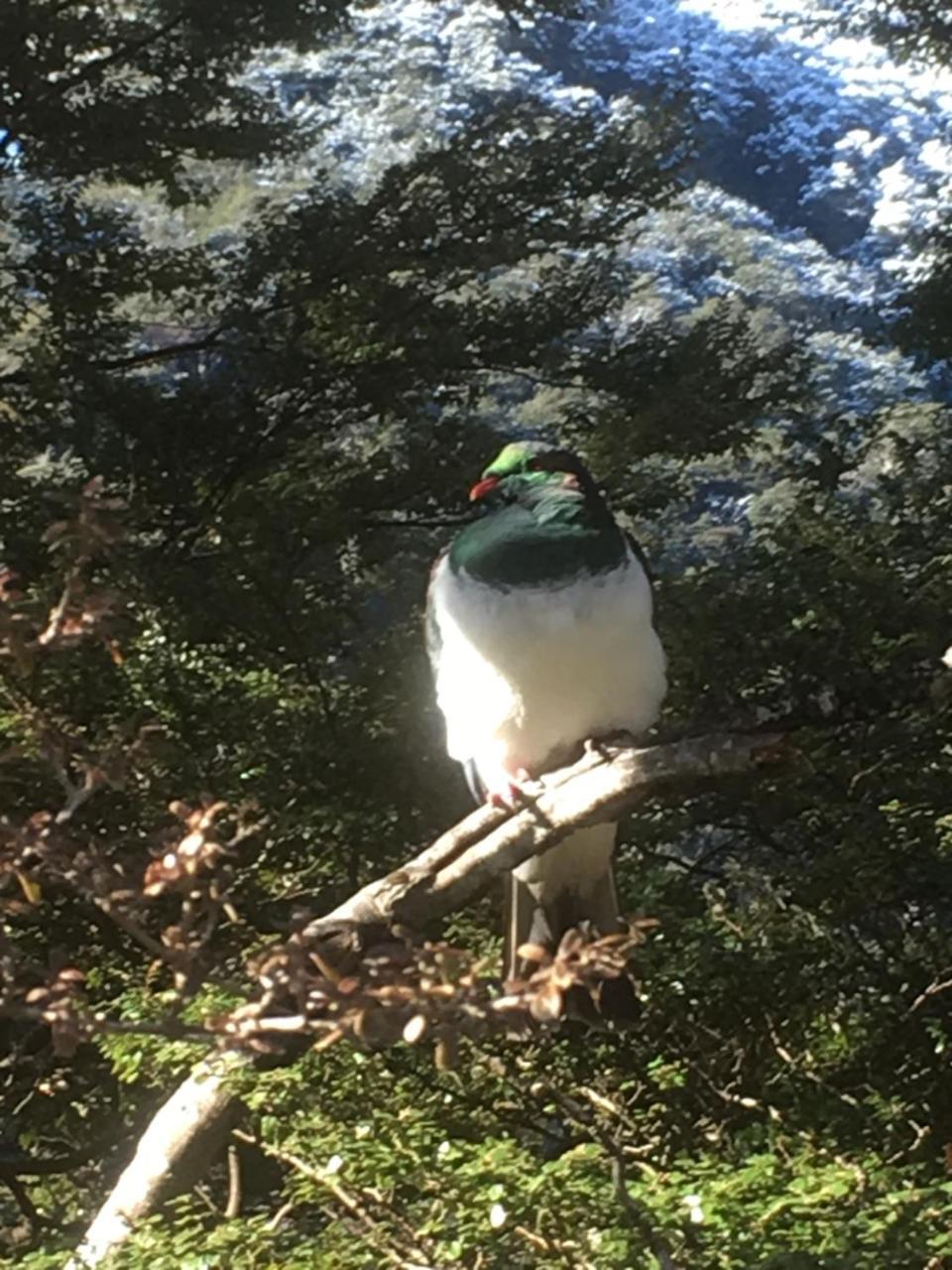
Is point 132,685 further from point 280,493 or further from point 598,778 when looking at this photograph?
point 598,778

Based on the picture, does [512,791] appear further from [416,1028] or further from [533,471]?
[416,1028]

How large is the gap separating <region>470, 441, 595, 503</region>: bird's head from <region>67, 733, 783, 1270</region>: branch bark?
1.48 feet

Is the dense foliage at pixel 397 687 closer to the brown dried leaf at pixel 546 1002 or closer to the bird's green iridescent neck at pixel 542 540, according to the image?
the brown dried leaf at pixel 546 1002

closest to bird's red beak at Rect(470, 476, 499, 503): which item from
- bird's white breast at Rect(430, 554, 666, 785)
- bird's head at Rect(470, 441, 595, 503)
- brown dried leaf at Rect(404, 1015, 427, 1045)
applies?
bird's head at Rect(470, 441, 595, 503)

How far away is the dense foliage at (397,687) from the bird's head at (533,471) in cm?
54

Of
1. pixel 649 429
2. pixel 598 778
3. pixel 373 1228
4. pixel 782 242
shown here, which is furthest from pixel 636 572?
pixel 782 242

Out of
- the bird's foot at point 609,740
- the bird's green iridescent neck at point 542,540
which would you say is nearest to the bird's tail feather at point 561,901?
the bird's foot at point 609,740

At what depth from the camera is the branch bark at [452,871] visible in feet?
5.79

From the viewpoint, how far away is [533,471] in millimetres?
2359

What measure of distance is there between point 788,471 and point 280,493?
8.03ft

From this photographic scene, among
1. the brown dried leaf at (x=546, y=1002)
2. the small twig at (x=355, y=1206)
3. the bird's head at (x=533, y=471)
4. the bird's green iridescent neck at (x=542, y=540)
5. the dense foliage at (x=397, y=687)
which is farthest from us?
the bird's head at (x=533, y=471)

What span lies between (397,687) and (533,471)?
67.1 inches

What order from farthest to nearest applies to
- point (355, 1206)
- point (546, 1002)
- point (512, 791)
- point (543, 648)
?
1. point (543, 648)
2. point (512, 791)
3. point (355, 1206)
4. point (546, 1002)

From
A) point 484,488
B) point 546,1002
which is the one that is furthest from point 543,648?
point 546,1002
